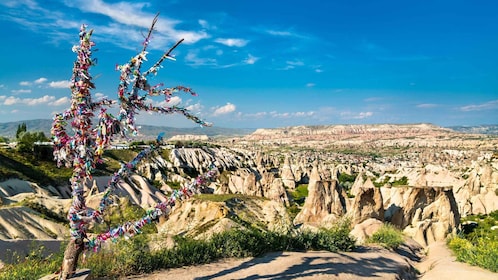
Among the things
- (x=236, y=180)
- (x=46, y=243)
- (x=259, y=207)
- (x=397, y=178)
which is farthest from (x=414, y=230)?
(x=397, y=178)

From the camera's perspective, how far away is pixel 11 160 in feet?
133

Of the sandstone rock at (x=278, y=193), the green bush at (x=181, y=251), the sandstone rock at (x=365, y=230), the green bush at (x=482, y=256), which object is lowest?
the sandstone rock at (x=278, y=193)

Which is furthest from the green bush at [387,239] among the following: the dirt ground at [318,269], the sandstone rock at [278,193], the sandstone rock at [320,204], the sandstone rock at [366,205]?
the sandstone rock at [278,193]

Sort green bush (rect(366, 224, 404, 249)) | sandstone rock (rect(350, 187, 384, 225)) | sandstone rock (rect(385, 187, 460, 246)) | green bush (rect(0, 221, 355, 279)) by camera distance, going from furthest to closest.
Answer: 1. sandstone rock (rect(350, 187, 384, 225))
2. sandstone rock (rect(385, 187, 460, 246))
3. green bush (rect(366, 224, 404, 249))
4. green bush (rect(0, 221, 355, 279))

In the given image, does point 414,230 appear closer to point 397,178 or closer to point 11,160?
point 11,160

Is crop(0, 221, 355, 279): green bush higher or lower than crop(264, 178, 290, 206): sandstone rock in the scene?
higher

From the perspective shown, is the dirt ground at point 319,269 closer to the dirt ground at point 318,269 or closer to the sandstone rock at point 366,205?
the dirt ground at point 318,269

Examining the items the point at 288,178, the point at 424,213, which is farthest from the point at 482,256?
the point at 288,178

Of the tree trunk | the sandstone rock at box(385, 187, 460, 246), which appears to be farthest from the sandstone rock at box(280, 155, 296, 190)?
the tree trunk

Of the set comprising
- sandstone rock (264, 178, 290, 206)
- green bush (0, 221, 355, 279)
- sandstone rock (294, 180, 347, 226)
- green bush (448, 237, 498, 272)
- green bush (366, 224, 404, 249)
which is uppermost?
green bush (0, 221, 355, 279)

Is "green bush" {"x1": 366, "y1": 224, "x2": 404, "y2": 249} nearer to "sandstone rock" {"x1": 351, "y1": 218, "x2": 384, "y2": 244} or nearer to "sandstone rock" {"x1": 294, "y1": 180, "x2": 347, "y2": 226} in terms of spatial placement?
"sandstone rock" {"x1": 351, "y1": 218, "x2": 384, "y2": 244}

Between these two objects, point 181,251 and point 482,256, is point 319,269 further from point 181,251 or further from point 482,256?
point 482,256

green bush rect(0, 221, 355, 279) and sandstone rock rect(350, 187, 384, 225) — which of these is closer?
green bush rect(0, 221, 355, 279)

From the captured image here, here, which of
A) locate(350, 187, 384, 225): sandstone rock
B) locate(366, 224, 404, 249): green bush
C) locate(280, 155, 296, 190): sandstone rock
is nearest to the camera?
locate(366, 224, 404, 249): green bush
